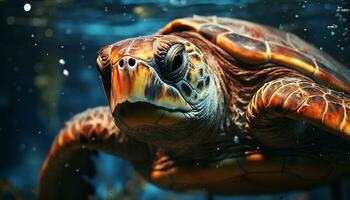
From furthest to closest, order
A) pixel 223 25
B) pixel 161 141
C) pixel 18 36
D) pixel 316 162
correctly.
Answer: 1. pixel 18 36
2. pixel 223 25
3. pixel 316 162
4. pixel 161 141

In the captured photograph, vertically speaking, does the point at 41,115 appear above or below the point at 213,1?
below

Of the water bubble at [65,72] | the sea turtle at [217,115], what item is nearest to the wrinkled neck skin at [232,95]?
the sea turtle at [217,115]

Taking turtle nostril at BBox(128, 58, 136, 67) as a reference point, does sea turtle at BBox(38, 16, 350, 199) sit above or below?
below

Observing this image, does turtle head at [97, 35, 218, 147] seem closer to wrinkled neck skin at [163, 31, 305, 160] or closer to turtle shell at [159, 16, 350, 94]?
wrinkled neck skin at [163, 31, 305, 160]

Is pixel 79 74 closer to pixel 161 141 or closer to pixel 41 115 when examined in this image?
pixel 41 115

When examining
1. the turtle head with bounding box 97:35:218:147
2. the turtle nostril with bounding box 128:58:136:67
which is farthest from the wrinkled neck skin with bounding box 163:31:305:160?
the turtle nostril with bounding box 128:58:136:67

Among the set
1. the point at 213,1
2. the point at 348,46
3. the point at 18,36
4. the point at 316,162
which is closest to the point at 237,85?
the point at 316,162
